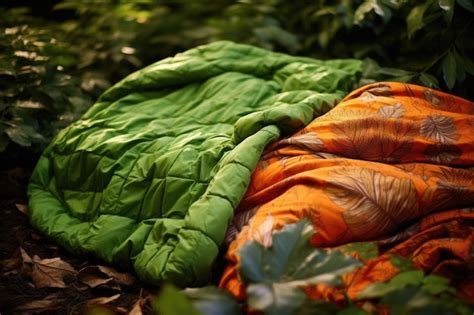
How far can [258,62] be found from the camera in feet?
6.01

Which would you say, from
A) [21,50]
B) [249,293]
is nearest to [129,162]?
[249,293]

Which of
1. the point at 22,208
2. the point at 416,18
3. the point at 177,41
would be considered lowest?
the point at 22,208

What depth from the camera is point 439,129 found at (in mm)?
1286

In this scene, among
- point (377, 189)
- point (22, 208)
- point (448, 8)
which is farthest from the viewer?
point (22, 208)

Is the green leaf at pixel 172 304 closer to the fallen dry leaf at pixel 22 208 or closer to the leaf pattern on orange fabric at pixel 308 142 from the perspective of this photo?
the leaf pattern on orange fabric at pixel 308 142

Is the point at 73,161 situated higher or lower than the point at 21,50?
lower

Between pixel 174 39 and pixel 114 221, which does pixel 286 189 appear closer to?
pixel 114 221

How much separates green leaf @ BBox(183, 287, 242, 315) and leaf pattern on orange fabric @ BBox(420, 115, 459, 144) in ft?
2.45

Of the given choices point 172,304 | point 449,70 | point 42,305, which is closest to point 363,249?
point 172,304

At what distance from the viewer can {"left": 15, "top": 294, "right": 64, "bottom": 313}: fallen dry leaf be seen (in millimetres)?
1209

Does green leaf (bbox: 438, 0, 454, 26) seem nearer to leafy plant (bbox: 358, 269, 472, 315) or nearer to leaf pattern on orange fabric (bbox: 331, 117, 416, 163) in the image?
leaf pattern on orange fabric (bbox: 331, 117, 416, 163)

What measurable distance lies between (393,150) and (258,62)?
29.8 inches

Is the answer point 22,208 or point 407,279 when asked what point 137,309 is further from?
point 22,208

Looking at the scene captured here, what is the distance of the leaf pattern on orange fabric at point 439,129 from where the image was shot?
127 cm
